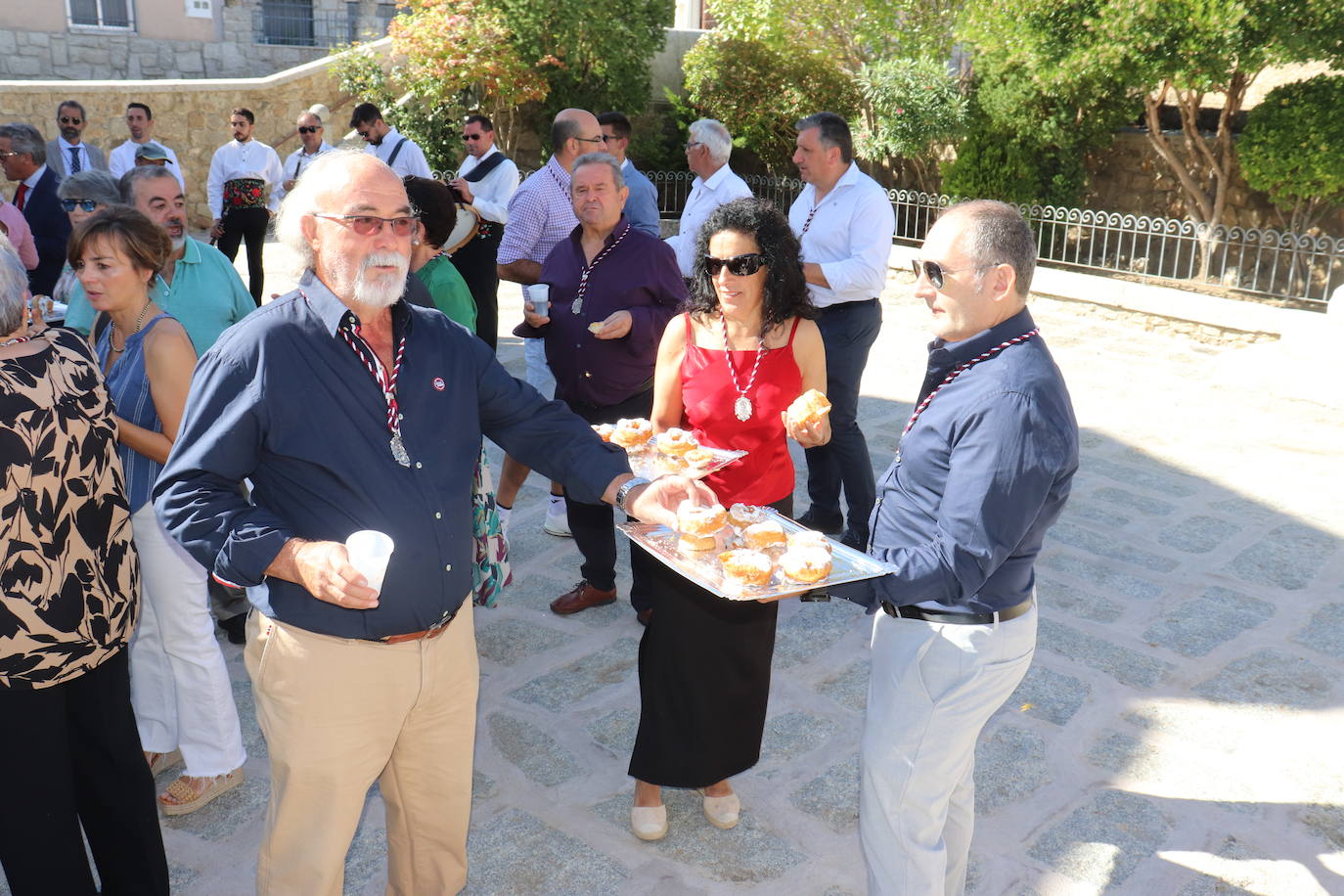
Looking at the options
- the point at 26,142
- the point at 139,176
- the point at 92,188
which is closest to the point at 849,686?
the point at 139,176

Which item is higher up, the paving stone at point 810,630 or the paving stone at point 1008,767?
the paving stone at point 810,630

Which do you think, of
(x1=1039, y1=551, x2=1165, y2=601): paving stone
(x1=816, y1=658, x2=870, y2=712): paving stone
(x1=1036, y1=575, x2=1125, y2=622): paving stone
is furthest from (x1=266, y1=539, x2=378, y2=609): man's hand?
(x1=1039, y1=551, x2=1165, y2=601): paving stone

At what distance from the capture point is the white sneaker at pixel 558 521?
20.4 ft

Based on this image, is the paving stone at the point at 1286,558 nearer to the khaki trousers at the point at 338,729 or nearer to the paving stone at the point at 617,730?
the paving stone at the point at 617,730

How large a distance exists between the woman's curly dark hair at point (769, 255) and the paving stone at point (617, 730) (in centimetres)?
170

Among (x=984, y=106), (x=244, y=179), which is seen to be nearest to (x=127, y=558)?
(x=244, y=179)

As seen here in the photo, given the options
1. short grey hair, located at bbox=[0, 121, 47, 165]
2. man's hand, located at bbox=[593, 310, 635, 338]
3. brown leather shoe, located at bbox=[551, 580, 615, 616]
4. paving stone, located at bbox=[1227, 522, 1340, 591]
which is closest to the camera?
man's hand, located at bbox=[593, 310, 635, 338]

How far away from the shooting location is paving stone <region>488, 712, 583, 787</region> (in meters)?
4.08

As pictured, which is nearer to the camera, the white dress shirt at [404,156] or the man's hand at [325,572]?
the man's hand at [325,572]

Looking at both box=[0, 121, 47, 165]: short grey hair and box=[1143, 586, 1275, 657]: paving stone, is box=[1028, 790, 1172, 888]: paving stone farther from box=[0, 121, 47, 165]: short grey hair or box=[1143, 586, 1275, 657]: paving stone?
box=[0, 121, 47, 165]: short grey hair

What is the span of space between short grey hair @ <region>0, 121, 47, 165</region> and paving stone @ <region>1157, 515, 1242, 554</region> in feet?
25.3

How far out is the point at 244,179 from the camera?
11164 mm

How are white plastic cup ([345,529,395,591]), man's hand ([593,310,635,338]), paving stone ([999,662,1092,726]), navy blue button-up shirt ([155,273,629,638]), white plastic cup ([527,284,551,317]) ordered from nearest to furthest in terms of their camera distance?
white plastic cup ([345,529,395,591]) → navy blue button-up shirt ([155,273,629,638]) → paving stone ([999,662,1092,726]) → man's hand ([593,310,635,338]) → white plastic cup ([527,284,551,317])

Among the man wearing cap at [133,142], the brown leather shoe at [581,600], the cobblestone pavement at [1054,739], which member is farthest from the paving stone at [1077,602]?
the man wearing cap at [133,142]
